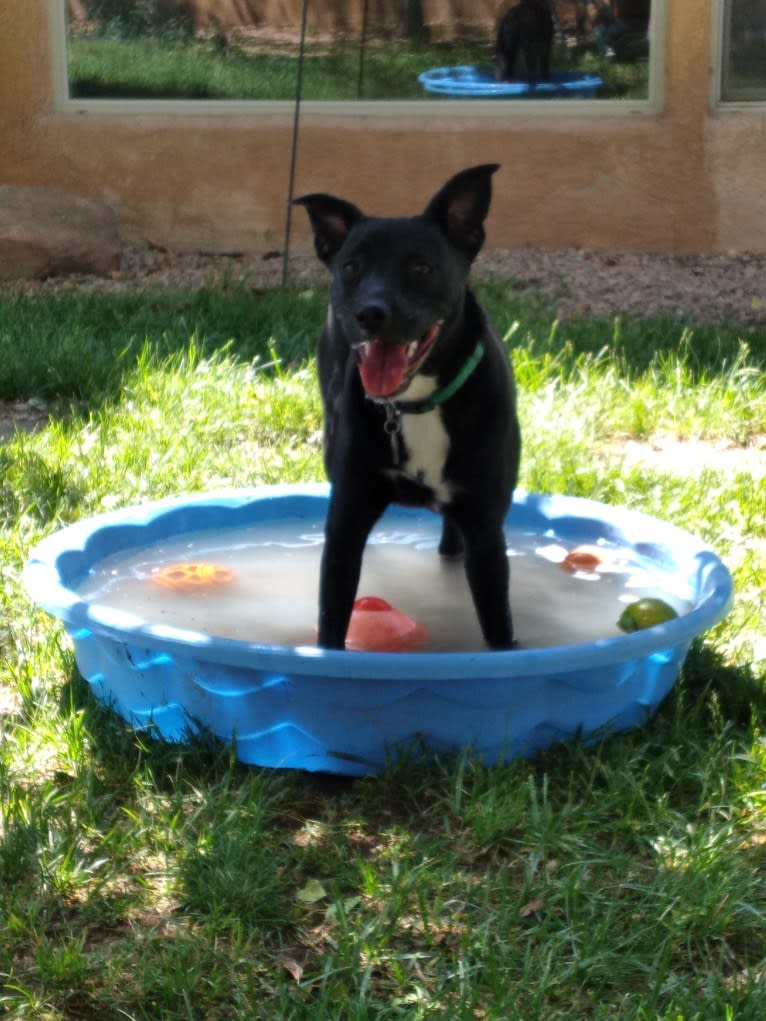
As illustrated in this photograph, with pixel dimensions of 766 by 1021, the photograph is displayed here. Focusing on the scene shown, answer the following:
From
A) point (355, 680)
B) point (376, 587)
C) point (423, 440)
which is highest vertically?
point (423, 440)

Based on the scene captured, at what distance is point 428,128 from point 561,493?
13.7 feet

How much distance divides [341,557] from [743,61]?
20.4 feet

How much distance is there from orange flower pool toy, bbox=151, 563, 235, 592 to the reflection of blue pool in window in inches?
207

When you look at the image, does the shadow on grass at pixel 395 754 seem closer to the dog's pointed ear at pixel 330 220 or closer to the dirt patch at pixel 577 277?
the dog's pointed ear at pixel 330 220

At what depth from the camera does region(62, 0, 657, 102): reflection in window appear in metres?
9.06

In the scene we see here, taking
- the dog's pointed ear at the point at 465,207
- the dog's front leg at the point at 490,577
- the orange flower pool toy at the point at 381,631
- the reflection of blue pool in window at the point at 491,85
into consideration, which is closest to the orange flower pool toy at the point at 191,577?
the orange flower pool toy at the point at 381,631

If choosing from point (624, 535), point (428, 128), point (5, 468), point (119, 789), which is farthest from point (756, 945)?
point (428, 128)

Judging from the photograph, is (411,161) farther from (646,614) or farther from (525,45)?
(646,614)

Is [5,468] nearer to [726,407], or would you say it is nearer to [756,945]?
[726,407]

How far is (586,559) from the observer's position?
4.69 meters

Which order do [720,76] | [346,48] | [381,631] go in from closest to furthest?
[381,631], [720,76], [346,48]

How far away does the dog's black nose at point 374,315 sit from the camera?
329 cm

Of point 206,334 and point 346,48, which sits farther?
point 346,48

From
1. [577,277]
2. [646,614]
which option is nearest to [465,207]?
[646,614]
